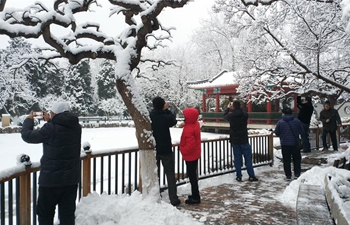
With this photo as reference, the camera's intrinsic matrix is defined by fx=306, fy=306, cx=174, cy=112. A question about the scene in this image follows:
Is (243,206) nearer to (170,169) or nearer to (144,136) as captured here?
(170,169)

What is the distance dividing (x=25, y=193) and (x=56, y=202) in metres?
0.38

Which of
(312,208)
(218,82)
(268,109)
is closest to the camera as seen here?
(312,208)

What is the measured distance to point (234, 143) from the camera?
710 cm

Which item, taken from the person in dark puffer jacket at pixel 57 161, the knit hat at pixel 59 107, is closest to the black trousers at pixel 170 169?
the person in dark puffer jacket at pixel 57 161

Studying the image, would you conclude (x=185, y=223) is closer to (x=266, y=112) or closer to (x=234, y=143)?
(x=234, y=143)

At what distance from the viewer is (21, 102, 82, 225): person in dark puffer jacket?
3352mm

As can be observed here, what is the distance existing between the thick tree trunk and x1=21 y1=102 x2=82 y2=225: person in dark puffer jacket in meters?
1.27

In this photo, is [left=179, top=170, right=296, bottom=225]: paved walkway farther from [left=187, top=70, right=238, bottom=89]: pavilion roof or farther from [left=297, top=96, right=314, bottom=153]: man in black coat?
[left=187, top=70, right=238, bottom=89]: pavilion roof

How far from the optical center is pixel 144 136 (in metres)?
4.74

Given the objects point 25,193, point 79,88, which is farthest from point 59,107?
point 79,88

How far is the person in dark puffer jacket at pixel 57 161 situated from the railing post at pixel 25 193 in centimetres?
15

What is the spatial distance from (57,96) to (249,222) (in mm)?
40074

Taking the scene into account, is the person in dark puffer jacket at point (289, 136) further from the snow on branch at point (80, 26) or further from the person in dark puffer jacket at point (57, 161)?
the person in dark puffer jacket at point (57, 161)

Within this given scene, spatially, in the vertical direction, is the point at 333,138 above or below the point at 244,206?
above
